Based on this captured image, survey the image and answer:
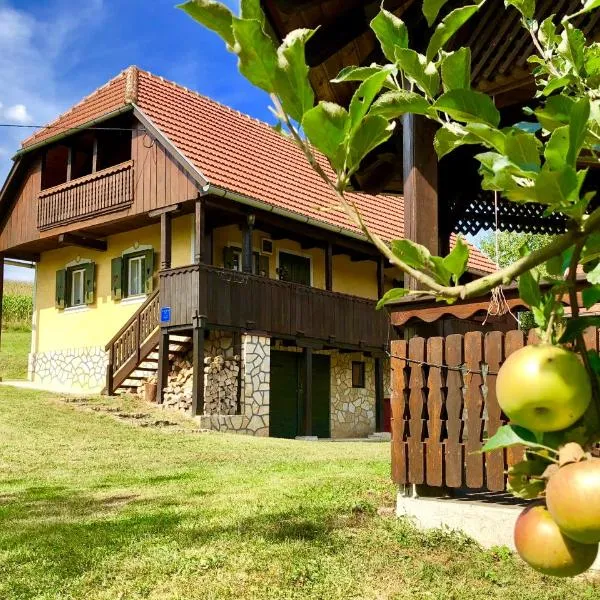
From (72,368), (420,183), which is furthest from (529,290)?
(72,368)

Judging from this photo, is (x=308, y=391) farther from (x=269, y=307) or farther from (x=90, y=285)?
(x=90, y=285)

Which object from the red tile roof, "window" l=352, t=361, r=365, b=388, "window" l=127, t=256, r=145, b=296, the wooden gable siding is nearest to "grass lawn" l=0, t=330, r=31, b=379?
the wooden gable siding

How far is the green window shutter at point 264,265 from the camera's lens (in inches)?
691

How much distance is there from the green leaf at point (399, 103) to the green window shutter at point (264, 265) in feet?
54.3

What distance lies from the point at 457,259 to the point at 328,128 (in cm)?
24

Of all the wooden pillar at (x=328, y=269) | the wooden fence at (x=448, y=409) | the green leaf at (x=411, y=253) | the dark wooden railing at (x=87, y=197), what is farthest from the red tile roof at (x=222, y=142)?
the green leaf at (x=411, y=253)

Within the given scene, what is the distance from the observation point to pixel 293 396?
17469 millimetres

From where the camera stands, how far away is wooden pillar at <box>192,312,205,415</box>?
564 inches

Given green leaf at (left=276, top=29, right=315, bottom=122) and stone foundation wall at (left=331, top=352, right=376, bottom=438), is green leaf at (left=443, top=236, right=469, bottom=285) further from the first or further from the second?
stone foundation wall at (left=331, top=352, right=376, bottom=438)

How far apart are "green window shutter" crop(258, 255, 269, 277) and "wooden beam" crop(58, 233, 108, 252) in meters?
4.26

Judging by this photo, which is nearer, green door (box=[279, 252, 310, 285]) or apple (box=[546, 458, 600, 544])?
apple (box=[546, 458, 600, 544])

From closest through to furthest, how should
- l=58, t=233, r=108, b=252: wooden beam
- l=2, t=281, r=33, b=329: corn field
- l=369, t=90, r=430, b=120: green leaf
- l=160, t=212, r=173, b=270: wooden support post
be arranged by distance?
l=369, t=90, r=430, b=120: green leaf < l=160, t=212, r=173, b=270: wooden support post < l=58, t=233, r=108, b=252: wooden beam < l=2, t=281, r=33, b=329: corn field

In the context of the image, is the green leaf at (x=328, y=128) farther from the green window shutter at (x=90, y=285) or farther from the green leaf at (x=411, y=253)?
the green window shutter at (x=90, y=285)

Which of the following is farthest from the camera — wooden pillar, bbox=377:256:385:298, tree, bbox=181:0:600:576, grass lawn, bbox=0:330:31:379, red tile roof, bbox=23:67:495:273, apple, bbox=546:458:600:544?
grass lawn, bbox=0:330:31:379
